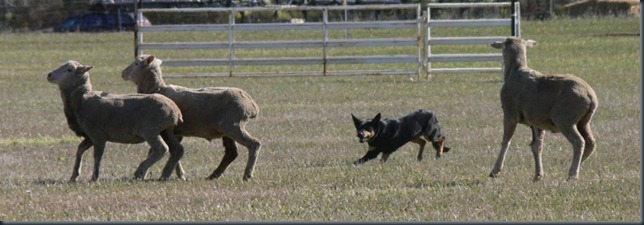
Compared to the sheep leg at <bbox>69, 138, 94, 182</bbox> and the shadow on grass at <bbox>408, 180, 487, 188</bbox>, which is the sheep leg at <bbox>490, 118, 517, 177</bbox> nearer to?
the shadow on grass at <bbox>408, 180, 487, 188</bbox>

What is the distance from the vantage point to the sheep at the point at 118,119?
12828 mm

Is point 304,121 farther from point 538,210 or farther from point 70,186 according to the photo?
point 538,210

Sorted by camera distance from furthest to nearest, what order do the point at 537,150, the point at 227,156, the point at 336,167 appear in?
1. the point at 336,167
2. the point at 227,156
3. the point at 537,150

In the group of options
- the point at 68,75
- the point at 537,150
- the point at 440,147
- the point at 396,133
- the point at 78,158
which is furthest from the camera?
the point at 440,147

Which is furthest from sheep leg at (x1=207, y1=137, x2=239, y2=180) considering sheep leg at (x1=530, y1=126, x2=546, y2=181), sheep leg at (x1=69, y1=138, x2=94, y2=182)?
sheep leg at (x1=530, y1=126, x2=546, y2=181)

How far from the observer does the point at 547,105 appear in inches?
475

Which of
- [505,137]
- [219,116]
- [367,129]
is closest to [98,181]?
[219,116]

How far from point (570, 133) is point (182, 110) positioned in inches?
152

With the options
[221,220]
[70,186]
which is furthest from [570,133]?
[70,186]

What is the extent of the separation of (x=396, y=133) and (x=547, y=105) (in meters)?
3.25

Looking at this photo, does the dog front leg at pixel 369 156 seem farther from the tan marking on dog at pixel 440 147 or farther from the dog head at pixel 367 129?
the tan marking on dog at pixel 440 147

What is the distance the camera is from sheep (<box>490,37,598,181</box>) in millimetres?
11961

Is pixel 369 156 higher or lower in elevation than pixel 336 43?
lower

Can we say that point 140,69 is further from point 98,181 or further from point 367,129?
point 367,129
